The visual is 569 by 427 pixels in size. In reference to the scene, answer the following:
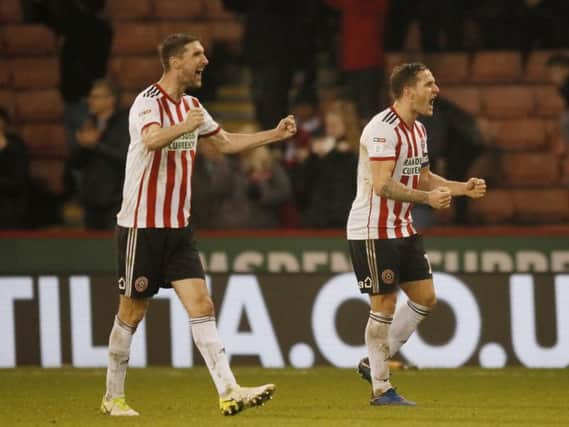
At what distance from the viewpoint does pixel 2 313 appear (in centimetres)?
1085

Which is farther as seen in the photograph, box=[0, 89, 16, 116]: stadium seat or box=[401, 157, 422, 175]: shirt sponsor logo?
box=[0, 89, 16, 116]: stadium seat

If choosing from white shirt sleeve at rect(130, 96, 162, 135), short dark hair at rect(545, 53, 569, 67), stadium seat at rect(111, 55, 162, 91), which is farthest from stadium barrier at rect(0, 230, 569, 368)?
white shirt sleeve at rect(130, 96, 162, 135)

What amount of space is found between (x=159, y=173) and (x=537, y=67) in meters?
6.64

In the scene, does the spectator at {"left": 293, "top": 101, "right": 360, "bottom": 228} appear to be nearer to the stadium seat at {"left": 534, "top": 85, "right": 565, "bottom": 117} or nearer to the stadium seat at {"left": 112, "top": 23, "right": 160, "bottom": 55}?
the stadium seat at {"left": 534, "top": 85, "right": 565, "bottom": 117}

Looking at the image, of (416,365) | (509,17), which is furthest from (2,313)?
(509,17)

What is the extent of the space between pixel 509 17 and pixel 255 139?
232 inches

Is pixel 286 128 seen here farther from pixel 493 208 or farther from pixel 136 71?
pixel 136 71

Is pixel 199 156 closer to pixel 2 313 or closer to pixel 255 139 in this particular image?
pixel 2 313

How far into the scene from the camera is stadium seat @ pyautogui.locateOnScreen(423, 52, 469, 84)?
43.4 feet

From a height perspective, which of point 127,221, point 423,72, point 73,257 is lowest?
point 73,257

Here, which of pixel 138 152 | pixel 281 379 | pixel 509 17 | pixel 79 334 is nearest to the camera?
pixel 138 152

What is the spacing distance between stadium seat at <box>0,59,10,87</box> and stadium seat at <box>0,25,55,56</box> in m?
0.17

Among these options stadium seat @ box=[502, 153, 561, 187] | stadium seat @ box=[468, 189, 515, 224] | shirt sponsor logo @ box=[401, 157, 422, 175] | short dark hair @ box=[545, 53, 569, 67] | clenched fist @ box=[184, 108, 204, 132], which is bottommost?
stadium seat @ box=[468, 189, 515, 224]

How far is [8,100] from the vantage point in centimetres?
1359
